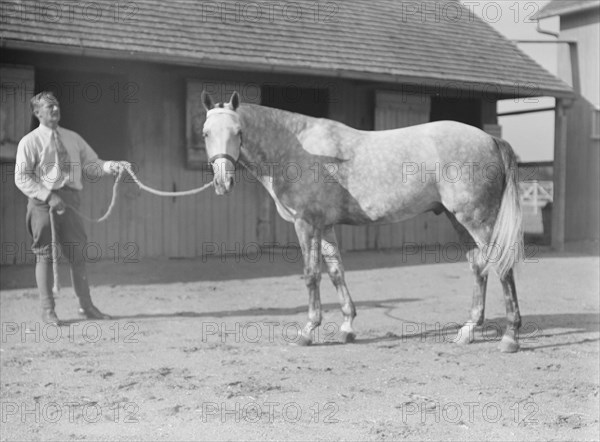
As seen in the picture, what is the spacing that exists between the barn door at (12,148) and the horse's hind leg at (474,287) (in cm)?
601

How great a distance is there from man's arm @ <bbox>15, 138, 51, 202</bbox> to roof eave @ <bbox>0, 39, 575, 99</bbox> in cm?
296

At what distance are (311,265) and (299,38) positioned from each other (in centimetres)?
663

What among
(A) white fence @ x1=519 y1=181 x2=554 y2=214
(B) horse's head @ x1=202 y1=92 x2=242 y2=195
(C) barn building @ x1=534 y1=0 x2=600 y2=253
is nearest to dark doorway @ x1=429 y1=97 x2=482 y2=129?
(C) barn building @ x1=534 y1=0 x2=600 y2=253

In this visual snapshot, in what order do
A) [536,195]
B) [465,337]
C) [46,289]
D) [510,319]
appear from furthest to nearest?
1. [536,195]
2. [46,289]
3. [465,337]
4. [510,319]

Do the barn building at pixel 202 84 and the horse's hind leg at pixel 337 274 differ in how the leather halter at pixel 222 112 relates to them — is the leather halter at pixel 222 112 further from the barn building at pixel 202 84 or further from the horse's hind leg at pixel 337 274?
the barn building at pixel 202 84

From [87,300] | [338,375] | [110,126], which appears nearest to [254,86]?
[110,126]

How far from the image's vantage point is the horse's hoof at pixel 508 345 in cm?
570

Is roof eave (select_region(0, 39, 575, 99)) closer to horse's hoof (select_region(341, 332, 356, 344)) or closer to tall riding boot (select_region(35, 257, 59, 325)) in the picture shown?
tall riding boot (select_region(35, 257, 59, 325))

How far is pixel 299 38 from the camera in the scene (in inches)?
466

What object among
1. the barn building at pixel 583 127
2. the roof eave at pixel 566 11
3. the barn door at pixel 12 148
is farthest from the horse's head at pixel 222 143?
the roof eave at pixel 566 11

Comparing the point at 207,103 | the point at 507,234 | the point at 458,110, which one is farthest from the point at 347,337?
the point at 458,110

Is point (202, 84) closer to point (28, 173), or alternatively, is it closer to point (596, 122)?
point (28, 173)

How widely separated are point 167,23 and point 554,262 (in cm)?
696

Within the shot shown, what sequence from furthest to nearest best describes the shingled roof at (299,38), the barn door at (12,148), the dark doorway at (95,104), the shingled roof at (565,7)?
the shingled roof at (565,7) → the dark doorway at (95,104) → the shingled roof at (299,38) → the barn door at (12,148)
